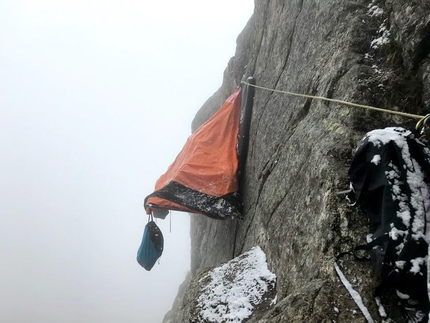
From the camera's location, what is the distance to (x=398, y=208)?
3068mm

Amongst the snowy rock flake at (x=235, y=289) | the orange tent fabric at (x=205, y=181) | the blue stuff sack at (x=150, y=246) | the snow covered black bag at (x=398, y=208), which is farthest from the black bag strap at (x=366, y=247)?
the blue stuff sack at (x=150, y=246)

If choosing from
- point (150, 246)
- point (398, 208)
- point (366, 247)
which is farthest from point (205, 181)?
point (398, 208)

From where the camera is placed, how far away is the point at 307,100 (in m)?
5.98

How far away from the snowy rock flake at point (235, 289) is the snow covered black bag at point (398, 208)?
1791 mm

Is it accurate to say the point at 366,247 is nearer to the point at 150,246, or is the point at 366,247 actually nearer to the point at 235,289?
the point at 235,289

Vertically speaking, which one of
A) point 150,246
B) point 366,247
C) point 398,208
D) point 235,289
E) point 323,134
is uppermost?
point 323,134

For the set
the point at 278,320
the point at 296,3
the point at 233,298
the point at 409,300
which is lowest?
the point at 233,298

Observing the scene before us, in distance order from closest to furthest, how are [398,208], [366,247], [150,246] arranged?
[398,208], [366,247], [150,246]

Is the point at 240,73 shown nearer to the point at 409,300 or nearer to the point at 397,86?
the point at 397,86

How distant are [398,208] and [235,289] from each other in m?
2.47

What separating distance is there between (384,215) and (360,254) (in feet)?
1.76

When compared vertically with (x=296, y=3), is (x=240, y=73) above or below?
below

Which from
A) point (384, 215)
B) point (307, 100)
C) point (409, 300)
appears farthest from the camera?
point (307, 100)

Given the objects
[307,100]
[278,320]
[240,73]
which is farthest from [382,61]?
[240,73]
